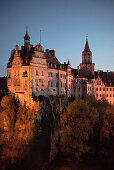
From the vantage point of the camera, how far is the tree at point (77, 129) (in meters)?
37.6

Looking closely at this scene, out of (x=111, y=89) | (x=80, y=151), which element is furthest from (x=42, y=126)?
(x=111, y=89)

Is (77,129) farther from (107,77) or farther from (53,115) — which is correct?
(107,77)

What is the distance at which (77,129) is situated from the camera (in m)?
38.2

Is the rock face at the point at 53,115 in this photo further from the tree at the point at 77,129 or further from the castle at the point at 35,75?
the tree at the point at 77,129

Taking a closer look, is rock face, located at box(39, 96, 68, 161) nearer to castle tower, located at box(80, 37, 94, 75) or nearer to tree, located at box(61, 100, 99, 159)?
tree, located at box(61, 100, 99, 159)

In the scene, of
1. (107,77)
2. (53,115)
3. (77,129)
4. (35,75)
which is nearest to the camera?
(77,129)

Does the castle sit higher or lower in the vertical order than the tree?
higher

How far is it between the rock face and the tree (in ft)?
16.4

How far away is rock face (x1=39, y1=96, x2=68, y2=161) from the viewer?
44094 millimetres

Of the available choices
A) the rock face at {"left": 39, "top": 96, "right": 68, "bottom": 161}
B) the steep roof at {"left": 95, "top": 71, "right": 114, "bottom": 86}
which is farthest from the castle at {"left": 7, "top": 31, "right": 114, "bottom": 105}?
the steep roof at {"left": 95, "top": 71, "right": 114, "bottom": 86}

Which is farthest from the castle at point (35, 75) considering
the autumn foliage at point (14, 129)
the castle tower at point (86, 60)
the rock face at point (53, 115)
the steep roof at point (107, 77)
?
the castle tower at point (86, 60)

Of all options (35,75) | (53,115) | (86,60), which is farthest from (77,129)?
(86,60)

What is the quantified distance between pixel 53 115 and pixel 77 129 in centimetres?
1157

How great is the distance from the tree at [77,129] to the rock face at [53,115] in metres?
5.00
